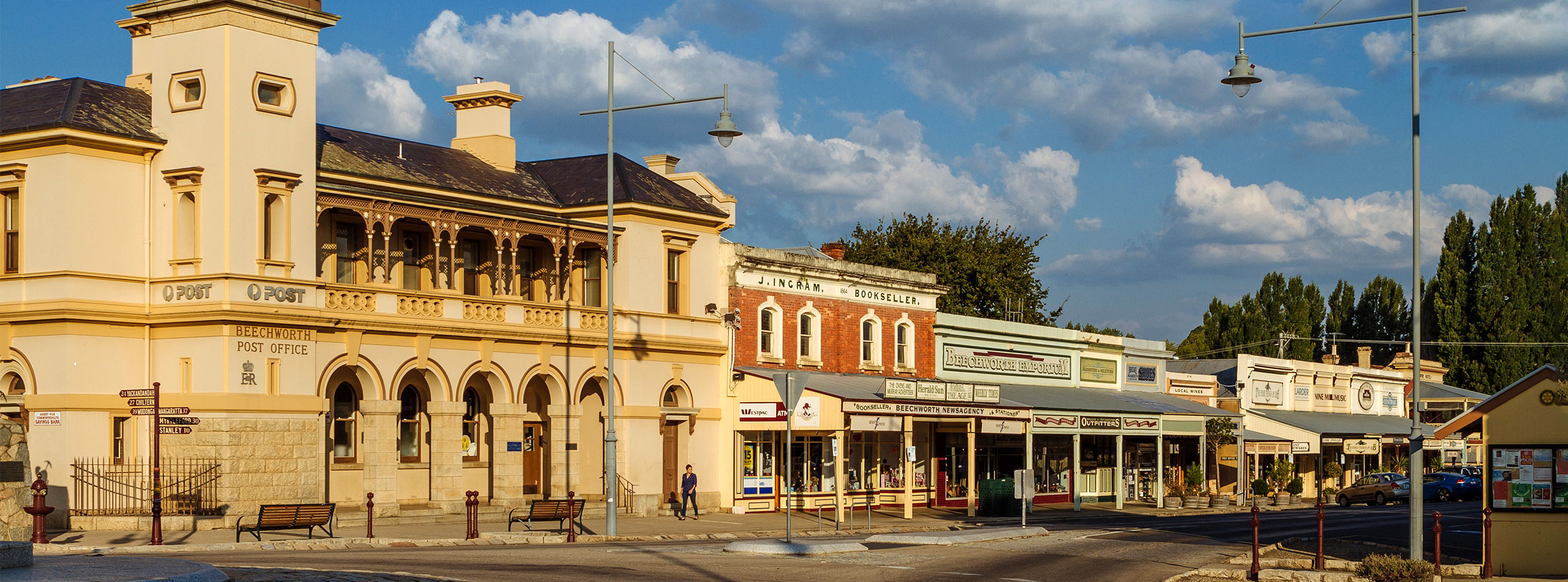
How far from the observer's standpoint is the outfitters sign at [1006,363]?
46.5 meters

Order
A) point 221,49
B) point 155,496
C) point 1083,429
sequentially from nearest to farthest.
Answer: point 155,496, point 221,49, point 1083,429

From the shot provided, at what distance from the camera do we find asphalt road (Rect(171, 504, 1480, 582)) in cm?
1912

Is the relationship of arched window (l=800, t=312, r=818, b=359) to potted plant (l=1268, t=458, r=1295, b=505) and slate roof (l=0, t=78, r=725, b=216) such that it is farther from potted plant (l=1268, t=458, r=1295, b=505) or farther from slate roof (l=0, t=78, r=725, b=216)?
potted plant (l=1268, t=458, r=1295, b=505)

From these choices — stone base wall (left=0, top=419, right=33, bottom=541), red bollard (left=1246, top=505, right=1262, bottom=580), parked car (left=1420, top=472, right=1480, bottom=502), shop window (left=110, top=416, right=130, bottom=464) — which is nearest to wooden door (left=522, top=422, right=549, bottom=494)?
shop window (left=110, top=416, right=130, bottom=464)

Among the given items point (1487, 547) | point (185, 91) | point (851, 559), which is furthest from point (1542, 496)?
point (185, 91)

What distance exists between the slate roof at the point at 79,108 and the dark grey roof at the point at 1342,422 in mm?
42187

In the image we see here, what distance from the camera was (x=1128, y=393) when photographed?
174 feet

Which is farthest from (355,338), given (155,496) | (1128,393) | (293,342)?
(1128,393)

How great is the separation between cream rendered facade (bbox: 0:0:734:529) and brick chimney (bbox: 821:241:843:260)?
1494cm

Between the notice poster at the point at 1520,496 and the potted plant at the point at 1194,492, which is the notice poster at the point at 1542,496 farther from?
the potted plant at the point at 1194,492

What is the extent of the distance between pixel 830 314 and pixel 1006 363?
794cm

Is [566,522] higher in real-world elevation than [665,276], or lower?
lower

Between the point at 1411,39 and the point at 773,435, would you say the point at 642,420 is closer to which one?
the point at 773,435

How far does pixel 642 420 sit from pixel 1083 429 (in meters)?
14.2
